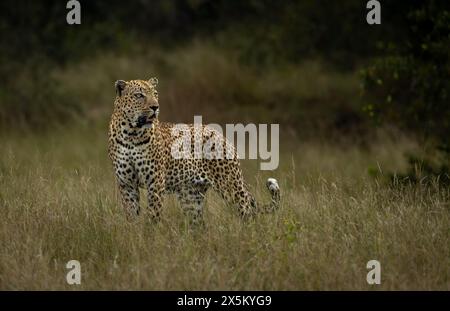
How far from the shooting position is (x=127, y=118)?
8.12m

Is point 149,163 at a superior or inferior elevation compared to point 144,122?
inferior

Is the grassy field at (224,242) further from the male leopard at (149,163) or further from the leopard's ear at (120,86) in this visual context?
the leopard's ear at (120,86)

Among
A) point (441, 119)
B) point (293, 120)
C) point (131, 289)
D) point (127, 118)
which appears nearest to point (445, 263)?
point (131, 289)

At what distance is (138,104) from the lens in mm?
8039

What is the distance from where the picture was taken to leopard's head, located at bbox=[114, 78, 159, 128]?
315 inches

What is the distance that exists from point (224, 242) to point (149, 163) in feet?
4.86

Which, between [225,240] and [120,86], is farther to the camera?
[120,86]

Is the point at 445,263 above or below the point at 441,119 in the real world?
below

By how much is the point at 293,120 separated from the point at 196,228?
339 inches

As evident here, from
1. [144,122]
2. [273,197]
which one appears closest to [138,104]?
[144,122]

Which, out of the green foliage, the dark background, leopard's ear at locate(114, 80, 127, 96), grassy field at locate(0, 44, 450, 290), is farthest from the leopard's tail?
the dark background

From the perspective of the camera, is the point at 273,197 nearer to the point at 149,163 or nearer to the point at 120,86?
the point at 149,163

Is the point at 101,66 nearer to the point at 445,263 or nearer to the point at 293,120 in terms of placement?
the point at 293,120

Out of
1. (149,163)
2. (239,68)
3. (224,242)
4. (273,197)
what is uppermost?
(239,68)
